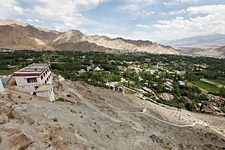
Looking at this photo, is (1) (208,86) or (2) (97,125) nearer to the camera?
(2) (97,125)

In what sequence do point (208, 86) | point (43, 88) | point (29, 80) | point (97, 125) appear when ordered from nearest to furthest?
point (97, 125), point (43, 88), point (29, 80), point (208, 86)

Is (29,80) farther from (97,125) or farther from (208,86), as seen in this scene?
(208,86)

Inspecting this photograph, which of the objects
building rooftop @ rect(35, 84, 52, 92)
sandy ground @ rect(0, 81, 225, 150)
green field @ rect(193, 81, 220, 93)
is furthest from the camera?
green field @ rect(193, 81, 220, 93)

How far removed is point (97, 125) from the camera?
25266mm

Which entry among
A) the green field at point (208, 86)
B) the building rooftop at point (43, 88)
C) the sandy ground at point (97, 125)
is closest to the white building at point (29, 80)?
the building rooftop at point (43, 88)

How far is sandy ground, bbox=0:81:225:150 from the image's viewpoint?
16.7 meters

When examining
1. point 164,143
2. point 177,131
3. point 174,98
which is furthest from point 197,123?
point 174,98

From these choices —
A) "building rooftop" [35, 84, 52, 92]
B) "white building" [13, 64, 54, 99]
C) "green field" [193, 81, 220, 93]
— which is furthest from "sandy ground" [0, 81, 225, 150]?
"green field" [193, 81, 220, 93]

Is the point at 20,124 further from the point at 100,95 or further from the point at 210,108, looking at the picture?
the point at 210,108

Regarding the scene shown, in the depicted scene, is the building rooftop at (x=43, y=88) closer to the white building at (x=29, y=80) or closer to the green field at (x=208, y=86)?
the white building at (x=29, y=80)

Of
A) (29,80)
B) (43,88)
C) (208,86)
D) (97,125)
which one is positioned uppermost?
(29,80)

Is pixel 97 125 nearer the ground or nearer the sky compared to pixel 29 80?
nearer the ground

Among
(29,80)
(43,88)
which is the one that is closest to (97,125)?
(43,88)

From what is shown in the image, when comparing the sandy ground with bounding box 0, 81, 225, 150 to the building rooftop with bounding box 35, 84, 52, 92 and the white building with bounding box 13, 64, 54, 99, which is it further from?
the white building with bounding box 13, 64, 54, 99
